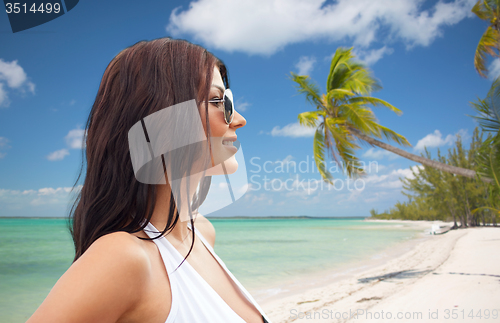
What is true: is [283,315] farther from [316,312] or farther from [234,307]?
[234,307]

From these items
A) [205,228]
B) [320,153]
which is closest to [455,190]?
[320,153]

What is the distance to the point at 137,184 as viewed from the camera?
2.07ft

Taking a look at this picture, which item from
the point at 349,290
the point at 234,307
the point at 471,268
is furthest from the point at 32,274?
the point at 471,268

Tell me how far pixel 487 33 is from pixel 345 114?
3.77 m

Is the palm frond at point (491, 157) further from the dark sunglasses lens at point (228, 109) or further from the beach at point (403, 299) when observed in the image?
the dark sunglasses lens at point (228, 109)

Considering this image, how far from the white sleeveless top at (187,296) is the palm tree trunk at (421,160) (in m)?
6.80

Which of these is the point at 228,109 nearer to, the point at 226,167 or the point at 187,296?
the point at 226,167

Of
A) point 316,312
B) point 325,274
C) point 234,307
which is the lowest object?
point 325,274

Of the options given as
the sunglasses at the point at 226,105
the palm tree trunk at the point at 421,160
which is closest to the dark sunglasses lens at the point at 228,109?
the sunglasses at the point at 226,105

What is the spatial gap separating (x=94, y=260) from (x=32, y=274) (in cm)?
1362

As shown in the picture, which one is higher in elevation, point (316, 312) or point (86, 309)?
point (86, 309)

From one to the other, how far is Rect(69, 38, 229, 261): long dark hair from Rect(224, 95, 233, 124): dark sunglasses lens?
0.07 metres

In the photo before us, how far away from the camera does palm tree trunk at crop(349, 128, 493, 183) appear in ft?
19.8

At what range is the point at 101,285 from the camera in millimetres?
444
